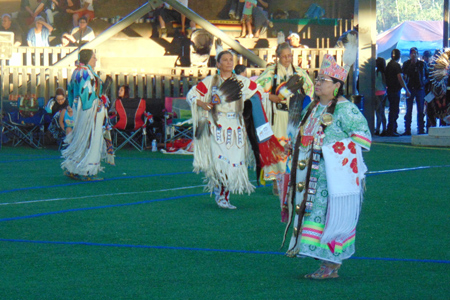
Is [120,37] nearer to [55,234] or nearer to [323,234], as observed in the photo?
[55,234]

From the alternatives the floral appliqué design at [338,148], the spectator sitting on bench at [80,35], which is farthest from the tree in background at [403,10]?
the floral appliqué design at [338,148]

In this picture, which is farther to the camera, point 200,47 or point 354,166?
point 200,47

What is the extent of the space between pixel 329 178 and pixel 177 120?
29.2 feet

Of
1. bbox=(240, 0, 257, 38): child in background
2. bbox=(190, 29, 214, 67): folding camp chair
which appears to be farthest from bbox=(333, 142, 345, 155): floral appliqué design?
bbox=(240, 0, 257, 38): child in background

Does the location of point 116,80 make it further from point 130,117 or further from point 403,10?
point 403,10

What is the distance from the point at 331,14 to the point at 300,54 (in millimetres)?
4497

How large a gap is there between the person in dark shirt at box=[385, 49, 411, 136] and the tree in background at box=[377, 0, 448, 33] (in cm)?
4540

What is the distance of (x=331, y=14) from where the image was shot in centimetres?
1914

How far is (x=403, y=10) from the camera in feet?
200

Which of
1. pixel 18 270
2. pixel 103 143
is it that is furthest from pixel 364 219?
pixel 103 143

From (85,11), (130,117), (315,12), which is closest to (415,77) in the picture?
(315,12)

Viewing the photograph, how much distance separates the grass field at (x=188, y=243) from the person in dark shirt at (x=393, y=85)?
6.67 metres

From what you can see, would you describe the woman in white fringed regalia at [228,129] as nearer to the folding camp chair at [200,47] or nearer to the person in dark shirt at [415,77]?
the folding camp chair at [200,47]

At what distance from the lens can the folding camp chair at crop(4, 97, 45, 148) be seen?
13.5m
